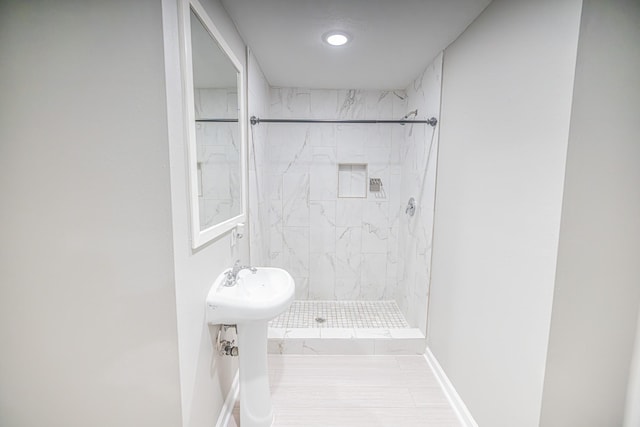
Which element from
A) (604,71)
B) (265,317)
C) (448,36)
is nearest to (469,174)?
(604,71)

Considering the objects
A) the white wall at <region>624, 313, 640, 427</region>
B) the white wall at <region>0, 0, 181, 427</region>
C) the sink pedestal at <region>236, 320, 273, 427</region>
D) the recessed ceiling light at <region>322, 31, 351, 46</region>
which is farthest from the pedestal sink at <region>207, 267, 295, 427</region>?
the recessed ceiling light at <region>322, 31, 351, 46</region>

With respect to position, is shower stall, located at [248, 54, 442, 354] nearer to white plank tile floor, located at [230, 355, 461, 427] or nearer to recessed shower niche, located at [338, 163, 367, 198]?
recessed shower niche, located at [338, 163, 367, 198]

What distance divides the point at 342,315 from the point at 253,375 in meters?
1.42

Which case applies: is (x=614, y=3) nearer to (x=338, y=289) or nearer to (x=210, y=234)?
(x=210, y=234)

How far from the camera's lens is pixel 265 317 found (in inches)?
48.8

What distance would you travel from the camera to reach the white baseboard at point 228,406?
57.4 inches

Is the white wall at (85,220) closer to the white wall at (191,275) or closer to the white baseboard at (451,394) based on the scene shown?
the white wall at (191,275)

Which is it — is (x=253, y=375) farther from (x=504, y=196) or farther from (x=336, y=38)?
(x=336, y=38)

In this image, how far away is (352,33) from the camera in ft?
5.44

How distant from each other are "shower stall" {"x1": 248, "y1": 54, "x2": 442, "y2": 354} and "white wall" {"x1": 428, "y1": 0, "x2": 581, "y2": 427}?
0.68m

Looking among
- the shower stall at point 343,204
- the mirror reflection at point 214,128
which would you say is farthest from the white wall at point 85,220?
the shower stall at point 343,204

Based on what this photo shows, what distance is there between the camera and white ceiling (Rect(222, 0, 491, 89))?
55.1 inches

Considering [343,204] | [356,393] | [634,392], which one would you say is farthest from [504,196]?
[343,204]

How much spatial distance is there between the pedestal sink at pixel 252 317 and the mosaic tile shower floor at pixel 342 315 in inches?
35.9
